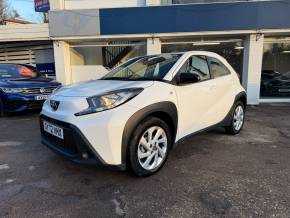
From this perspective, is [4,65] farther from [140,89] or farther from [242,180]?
[242,180]

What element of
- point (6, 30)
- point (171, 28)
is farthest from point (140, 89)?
point (6, 30)

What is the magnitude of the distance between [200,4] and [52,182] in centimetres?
807

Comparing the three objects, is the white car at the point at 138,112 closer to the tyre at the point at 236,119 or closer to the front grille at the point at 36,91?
the tyre at the point at 236,119

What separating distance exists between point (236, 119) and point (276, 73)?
6006mm

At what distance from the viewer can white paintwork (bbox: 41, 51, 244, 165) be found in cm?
291

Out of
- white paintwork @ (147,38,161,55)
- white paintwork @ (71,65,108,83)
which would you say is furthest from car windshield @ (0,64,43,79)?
white paintwork @ (147,38,161,55)

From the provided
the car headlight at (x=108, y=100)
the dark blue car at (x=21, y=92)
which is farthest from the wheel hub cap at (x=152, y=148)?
the dark blue car at (x=21, y=92)

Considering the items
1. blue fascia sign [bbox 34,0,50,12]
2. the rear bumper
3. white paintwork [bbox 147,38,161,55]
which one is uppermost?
blue fascia sign [bbox 34,0,50,12]

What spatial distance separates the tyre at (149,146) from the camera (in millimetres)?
3125

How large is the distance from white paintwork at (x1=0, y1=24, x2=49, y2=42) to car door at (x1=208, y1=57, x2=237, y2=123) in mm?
8052

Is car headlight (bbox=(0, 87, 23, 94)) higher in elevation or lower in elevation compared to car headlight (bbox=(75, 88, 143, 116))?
lower

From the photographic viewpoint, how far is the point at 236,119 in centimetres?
527

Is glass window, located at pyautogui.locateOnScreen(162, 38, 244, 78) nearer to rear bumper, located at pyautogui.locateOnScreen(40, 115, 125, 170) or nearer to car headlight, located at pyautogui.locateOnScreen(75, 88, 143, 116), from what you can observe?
car headlight, located at pyautogui.locateOnScreen(75, 88, 143, 116)

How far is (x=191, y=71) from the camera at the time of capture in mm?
4023
